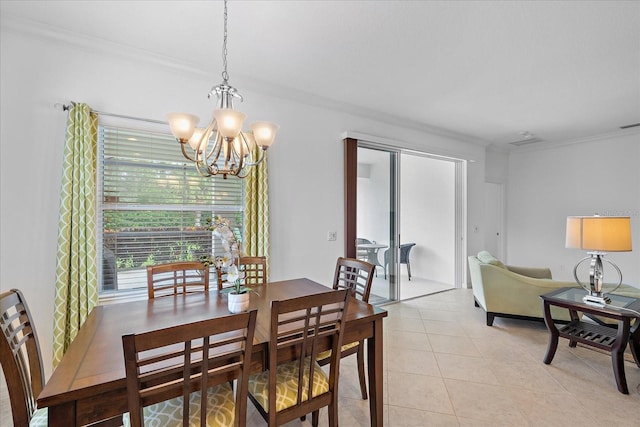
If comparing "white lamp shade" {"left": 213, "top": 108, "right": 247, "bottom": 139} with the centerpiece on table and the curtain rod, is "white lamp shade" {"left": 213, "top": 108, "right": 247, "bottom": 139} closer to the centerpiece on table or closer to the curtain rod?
the centerpiece on table

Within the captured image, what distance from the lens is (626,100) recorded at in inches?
140

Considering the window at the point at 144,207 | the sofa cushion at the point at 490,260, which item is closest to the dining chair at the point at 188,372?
the window at the point at 144,207

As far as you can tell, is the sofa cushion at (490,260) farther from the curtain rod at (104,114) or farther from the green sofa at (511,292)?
the curtain rod at (104,114)

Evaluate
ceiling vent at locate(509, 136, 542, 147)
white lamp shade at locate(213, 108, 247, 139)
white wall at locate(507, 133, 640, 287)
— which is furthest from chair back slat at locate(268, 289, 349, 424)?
white wall at locate(507, 133, 640, 287)

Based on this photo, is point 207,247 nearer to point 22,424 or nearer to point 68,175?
point 68,175

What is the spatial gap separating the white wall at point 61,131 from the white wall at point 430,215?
10.7 ft

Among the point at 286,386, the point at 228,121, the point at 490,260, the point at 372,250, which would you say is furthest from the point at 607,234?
the point at 228,121

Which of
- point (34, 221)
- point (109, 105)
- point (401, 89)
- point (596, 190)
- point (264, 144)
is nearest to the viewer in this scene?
point (264, 144)

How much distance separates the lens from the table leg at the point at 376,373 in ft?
5.70

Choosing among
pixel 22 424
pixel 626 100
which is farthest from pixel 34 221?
pixel 626 100

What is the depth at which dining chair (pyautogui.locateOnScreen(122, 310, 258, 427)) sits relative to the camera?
100cm

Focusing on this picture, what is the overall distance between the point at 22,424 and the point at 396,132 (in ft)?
14.3

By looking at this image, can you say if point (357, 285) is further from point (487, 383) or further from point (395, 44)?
point (395, 44)

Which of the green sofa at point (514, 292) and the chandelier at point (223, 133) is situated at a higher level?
the chandelier at point (223, 133)
